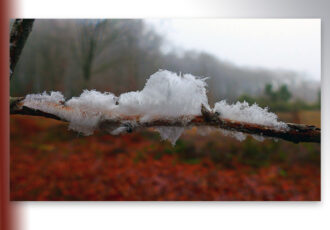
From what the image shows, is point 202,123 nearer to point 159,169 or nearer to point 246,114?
point 246,114

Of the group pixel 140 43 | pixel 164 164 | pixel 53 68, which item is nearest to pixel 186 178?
pixel 164 164

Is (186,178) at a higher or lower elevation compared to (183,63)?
lower

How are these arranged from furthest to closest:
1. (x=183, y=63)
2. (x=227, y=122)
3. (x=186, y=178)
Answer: (x=186, y=178)
(x=183, y=63)
(x=227, y=122)

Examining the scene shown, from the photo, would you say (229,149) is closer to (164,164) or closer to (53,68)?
(164,164)

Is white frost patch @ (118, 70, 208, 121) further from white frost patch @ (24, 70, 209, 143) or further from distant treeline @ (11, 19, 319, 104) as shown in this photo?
distant treeline @ (11, 19, 319, 104)

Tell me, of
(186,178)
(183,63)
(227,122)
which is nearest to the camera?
(227,122)

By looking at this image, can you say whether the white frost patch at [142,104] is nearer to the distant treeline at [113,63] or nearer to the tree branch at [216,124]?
the tree branch at [216,124]

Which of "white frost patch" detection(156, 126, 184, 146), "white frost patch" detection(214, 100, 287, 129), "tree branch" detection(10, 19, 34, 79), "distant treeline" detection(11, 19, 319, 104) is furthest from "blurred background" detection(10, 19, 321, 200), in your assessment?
"white frost patch" detection(214, 100, 287, 129)
